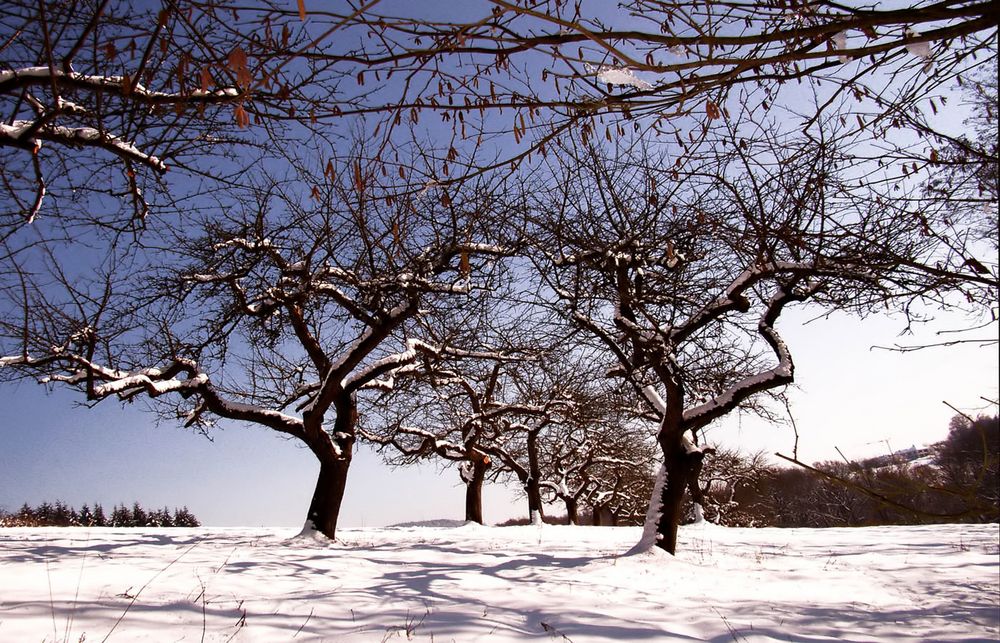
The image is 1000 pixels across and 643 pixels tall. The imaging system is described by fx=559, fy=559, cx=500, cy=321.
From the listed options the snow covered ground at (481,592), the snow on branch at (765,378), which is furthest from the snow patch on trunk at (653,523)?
the snow on branch at (765,378)

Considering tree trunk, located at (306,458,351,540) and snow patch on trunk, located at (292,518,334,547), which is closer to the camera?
snow patch on trunk, located at (292,518,334,547)

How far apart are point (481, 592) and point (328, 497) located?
5168mm

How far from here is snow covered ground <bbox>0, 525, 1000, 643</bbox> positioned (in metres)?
3.60

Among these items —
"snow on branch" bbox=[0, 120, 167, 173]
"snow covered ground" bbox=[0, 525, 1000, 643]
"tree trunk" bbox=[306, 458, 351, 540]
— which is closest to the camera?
"snow covered ground" bbox=[0, 525, 1000, 643]

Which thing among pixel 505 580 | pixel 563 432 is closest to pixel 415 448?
pixel 563 432

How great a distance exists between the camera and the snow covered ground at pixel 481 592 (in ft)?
11.8

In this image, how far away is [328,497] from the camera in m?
9.41

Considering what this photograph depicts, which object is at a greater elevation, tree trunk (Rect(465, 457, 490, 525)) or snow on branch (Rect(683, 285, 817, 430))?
snow on branch (Rect(683, 285, 817, 430))

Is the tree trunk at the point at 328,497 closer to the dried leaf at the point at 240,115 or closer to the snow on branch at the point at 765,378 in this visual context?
the snow on branch at the point at 765,378

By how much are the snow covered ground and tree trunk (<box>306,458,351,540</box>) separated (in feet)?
2.09

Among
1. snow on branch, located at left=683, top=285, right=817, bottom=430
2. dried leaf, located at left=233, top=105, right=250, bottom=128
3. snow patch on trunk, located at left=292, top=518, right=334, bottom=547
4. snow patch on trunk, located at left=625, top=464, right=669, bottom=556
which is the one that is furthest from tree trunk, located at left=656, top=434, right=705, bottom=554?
dried leaf, located at left=233, top=105, right=250, bottom=128

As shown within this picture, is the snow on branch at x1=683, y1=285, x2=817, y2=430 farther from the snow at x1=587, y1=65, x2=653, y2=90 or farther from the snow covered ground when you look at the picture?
the snow at x1=587, y1=65, x2=653, y2=90

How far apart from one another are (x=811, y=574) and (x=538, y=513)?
37.2ft

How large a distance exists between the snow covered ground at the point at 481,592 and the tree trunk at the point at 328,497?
2.09 feet
